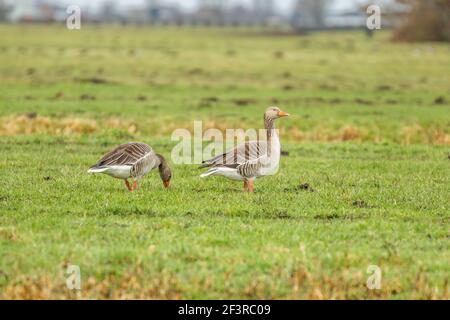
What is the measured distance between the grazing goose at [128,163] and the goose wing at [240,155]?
1317mm

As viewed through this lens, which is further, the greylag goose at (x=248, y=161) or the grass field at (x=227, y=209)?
the greylag goose at (x=248, y=161)

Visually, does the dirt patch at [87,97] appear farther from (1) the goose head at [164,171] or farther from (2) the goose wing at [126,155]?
(2) the goose wing at [126,155]

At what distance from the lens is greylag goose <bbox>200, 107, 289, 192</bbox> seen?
1777cm

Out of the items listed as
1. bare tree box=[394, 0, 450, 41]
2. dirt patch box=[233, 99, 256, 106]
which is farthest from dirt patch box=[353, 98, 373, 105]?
bare tree box=[394, 0, 450, 41]

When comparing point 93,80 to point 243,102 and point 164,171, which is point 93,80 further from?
point 164,171

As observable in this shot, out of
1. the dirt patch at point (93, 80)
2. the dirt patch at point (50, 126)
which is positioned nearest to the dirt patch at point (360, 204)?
the dirt patch at point (50, 126)

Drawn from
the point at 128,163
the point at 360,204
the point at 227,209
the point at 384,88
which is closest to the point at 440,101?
the point at 384,88

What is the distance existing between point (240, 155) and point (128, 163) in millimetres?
2394

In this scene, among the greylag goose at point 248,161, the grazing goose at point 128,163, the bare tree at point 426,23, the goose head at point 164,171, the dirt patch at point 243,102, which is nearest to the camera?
the grazing goose at point 128,163

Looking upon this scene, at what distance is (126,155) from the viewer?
18.0 m

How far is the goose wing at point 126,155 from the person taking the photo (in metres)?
17.6

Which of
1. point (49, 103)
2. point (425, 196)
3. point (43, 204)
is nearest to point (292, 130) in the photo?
point (49, 103)

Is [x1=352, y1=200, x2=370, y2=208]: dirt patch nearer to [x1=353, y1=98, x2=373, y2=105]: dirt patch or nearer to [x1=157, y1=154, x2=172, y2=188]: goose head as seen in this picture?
[x1=157, y1=154, x2=172, y2=188]: goose head

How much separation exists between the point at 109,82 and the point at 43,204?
34.2 m
